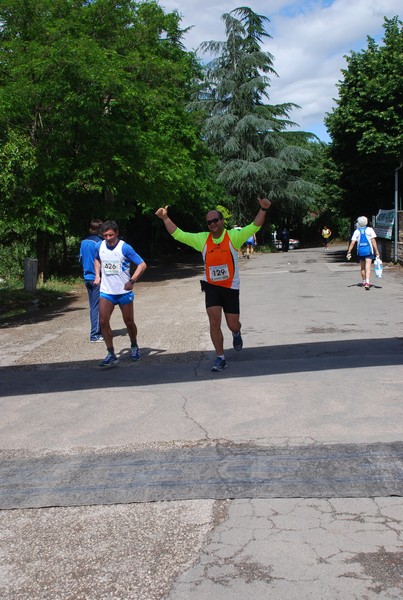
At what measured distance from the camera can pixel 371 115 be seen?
2317 centimetres

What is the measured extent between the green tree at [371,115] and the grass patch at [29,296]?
11478 millimetres

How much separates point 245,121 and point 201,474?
38.9 m

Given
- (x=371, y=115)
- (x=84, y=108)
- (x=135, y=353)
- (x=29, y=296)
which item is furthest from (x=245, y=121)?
(x=135, y=353)

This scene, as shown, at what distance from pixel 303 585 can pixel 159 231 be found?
1318 inches

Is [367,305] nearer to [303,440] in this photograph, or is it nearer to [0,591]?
[303,440]

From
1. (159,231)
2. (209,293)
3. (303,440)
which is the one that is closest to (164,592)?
(303,440)

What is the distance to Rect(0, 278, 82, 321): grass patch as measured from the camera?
14513 mm

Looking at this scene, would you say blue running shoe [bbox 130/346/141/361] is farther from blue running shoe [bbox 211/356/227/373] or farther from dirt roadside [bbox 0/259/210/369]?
blue running shoe [bbox 211/356/227/373]

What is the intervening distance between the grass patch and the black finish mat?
9288 mm

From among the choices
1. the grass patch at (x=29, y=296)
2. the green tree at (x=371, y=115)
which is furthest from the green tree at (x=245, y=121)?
the grass patch at (x=29, y=296)

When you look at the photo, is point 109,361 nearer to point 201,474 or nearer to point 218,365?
point 218,365

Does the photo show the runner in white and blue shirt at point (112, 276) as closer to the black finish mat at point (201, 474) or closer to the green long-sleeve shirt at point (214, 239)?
the green long-sleeve shirt at point (214, 239)

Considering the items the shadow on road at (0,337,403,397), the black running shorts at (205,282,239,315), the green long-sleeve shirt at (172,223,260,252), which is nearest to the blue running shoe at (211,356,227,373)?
the shadow on road at (0,337,403,397)

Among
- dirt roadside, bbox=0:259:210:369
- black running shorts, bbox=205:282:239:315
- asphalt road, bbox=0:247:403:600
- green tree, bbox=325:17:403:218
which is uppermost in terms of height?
green tree, bbox=325:17:403:218
